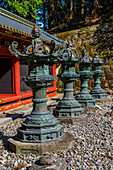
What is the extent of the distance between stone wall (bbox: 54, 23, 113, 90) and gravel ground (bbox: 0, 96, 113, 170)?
723 cm

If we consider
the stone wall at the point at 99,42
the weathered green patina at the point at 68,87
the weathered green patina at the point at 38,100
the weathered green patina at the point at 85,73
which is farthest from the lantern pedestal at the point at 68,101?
the stone wall at the point at 99,42

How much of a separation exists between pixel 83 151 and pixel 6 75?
568 centimetres

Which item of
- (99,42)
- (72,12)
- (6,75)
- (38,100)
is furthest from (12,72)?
(72,12)

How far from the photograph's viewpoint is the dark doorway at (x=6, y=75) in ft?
25.7

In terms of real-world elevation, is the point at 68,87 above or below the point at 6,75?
below

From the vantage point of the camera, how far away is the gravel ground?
2809 mm

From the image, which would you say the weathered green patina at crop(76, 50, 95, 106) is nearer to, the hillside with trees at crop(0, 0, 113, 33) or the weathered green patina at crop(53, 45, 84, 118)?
the weathered green patina at crop(53, 45, 84, 118)

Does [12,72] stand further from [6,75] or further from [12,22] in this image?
[12,22]

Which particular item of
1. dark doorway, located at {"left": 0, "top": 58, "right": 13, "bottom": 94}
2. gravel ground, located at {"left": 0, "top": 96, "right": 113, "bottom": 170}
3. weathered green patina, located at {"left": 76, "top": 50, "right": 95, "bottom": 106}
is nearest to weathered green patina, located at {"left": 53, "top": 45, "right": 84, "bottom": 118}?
gravel ground, located at {"left": 0, "top": 96, "right": 113, "bottom": 170}

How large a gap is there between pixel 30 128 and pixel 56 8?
2124 cm

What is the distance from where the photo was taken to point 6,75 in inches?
312

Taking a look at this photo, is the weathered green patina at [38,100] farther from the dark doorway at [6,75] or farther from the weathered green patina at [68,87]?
the dark doorway at [6,75]

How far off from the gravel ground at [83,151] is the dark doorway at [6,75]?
128 inches

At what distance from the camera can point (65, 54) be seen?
5.36 m
